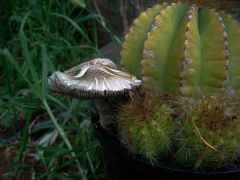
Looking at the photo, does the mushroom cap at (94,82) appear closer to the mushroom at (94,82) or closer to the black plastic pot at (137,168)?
the mushroom at (94,82)

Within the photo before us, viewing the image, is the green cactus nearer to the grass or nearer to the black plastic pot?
the black plastic pot

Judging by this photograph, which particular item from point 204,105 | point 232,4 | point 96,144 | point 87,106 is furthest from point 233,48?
point 87,106

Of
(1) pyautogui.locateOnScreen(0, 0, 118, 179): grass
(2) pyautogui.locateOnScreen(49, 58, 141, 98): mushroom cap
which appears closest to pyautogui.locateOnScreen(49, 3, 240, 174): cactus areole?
(2) pyautogui.locateOnScreen(49, 58, 141, 98): mushroom cap

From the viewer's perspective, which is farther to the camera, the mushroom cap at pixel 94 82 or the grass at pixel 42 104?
the grass at pixel 42 104

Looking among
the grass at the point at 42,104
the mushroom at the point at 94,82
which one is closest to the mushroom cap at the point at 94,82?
the mushroom at the point at 94,82

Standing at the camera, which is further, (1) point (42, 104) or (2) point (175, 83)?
(1) point (42, 104)

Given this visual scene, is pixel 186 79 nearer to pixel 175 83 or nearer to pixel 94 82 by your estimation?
pixel 175 83

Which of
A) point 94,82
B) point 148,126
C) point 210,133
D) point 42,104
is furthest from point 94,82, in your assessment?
point 42,104
